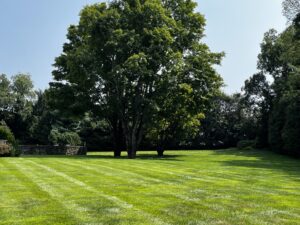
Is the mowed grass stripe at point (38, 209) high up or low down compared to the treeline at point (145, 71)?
down

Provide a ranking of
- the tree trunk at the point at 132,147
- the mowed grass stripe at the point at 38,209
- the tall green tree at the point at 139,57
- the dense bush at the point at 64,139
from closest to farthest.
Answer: the mowed grass stripe at the point at 38,209 → the tall green tree at the point at 139,57 → the tree trunk at the point at 132,147 → the dense bush at the point at 64,139

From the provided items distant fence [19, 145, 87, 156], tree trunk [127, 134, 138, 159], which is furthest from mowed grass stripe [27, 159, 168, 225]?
distant fence [19, 145, 87, 156]

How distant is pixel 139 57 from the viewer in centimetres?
3144

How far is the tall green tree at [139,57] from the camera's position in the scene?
108 ft

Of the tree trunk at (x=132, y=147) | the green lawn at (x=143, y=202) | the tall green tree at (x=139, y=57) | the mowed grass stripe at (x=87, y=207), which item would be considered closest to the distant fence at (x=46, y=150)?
the tall green tree at (x=139, y=57)

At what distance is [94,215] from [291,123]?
41.0 metres

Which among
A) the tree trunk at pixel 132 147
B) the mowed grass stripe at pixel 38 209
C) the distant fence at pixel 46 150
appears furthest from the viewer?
the distant fence at pixel 46 150

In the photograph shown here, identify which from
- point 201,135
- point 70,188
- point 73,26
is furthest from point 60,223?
point 201,135

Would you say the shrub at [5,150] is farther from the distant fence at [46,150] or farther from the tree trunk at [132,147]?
the tree trunk at [132,147]

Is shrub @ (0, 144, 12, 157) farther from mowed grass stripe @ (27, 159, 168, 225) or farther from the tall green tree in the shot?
mowed grass stripe @ (27, 159, 168, 225)

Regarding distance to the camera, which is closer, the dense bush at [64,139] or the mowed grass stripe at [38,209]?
the mowed grass stripe at [38,209]

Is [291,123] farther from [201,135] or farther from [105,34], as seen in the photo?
[201,135]

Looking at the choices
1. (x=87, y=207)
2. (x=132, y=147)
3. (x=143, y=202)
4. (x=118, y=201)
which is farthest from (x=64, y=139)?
(x=87, y=207)

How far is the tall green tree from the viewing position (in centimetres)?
3303
